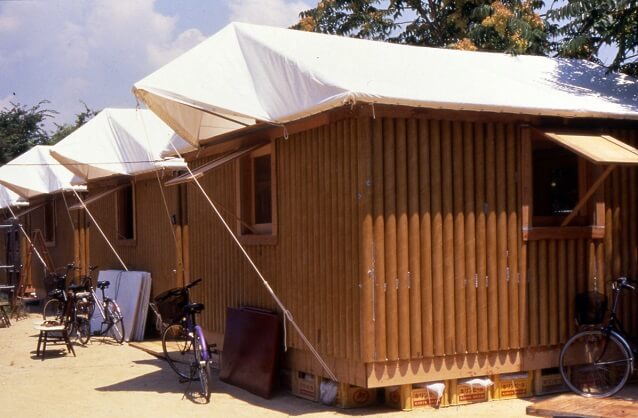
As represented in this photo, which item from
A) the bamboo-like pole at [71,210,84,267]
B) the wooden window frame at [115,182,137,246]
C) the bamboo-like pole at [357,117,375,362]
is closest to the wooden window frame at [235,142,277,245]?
the bamboo-like pole at [357,117,375,362]

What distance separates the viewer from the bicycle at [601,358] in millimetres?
8595

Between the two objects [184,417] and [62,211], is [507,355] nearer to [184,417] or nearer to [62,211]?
[184,417]

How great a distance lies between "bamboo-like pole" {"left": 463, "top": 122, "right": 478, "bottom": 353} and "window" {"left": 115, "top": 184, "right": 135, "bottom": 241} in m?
10.0

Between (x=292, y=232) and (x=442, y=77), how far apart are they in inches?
89.8

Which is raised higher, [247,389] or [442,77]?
[442,77]

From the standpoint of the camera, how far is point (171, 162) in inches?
523

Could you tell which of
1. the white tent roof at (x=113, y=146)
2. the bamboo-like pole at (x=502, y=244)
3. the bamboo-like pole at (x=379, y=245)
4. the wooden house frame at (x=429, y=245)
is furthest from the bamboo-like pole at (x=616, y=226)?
the white tent roof at (x=113, y=146)

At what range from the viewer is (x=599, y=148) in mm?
8578

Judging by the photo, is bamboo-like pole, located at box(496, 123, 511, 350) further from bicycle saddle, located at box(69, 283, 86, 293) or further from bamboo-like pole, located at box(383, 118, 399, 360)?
bicycle saddle, located at box(69, 283, 86, 293)

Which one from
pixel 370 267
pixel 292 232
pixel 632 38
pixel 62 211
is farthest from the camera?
pixel 62 211

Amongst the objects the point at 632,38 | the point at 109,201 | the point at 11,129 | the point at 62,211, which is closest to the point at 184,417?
the point at 632,38

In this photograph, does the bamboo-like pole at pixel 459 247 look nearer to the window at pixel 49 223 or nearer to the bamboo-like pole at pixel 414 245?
the bamboo-like pole at pixel 414 245

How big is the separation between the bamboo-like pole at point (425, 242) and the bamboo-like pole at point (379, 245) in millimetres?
444

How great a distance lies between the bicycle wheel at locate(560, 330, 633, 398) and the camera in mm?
8711
